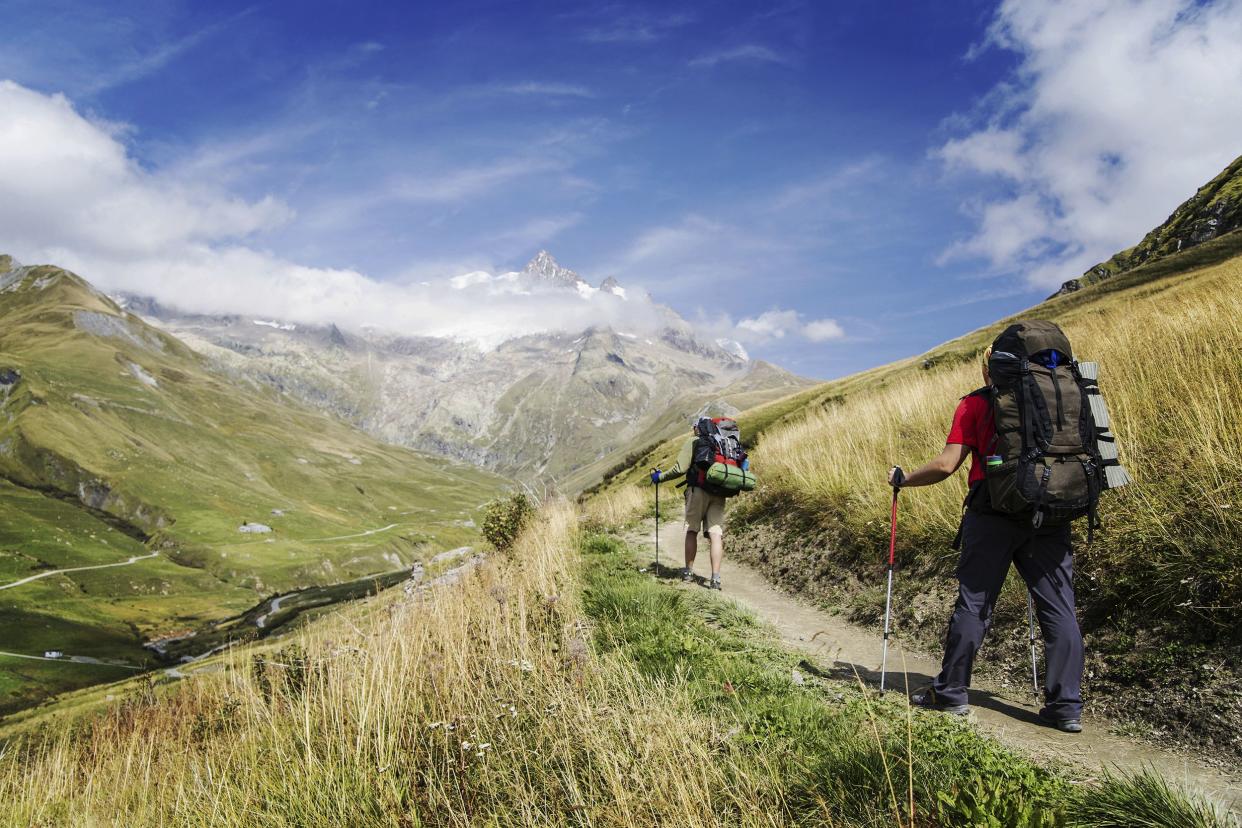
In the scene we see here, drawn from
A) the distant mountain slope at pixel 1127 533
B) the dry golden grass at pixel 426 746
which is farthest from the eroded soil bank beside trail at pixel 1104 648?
the dry golden grass at pixel 426 746

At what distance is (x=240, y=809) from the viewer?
5.00 meters

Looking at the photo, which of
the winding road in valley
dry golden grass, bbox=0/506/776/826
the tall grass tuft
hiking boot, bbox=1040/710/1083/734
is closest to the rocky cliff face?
hiking boot, bbox=1040/710/1083/734

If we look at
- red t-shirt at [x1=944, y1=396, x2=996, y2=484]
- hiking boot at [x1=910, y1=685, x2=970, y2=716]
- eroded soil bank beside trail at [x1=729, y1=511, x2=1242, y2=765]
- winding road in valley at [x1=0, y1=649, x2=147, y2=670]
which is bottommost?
winding road in valley at [x1=0, y1=649, x2=147, y2=670]

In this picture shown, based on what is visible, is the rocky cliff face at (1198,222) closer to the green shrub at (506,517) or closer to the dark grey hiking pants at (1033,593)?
the green shrub at (506,517)

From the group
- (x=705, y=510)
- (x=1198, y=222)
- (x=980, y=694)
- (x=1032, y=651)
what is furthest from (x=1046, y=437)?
(x=1198, y=222)

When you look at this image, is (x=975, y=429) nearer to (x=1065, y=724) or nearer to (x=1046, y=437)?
(x=1046, y=437)

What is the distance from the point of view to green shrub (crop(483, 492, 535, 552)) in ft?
59.8

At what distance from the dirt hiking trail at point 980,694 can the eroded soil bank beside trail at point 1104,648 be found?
0.19 m

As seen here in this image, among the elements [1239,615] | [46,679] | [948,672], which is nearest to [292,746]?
[948,672]

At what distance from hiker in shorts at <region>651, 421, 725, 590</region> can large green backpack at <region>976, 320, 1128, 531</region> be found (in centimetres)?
623

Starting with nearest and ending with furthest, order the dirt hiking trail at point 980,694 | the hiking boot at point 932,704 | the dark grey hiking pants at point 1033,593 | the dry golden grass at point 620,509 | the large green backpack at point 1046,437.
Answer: the dirt hiking trail at point 980,694, the large green backpack at point 1046,437, the dark grey hiking pants at point 1033,593, the hiking boot at point 932,704, the dry golden grass at point 620,509

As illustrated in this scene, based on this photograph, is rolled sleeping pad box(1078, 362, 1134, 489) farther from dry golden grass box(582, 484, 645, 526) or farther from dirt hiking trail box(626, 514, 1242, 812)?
dry golden grass box(582, 484, 645, 526)

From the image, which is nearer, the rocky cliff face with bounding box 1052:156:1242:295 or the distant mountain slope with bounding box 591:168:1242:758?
the distant mountain slope with bounding box 591:168:1242:758

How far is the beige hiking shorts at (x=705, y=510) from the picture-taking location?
37.7 ft
